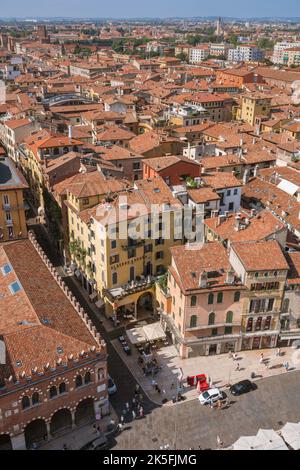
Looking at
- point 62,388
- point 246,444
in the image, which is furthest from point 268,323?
point 62,388

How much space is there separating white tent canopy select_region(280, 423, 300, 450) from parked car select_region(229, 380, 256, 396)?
7.74m

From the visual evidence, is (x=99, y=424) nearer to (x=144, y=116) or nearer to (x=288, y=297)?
(x=288, y=297)

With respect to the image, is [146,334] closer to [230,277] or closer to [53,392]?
[230,277]

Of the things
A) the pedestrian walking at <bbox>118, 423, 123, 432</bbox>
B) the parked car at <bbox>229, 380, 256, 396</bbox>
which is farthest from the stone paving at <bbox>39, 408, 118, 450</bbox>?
the parked car at <bbox>229, 380, 256, 396</bbox>

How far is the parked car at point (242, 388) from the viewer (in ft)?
167

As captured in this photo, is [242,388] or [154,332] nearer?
[242,388]

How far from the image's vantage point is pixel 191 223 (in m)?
65.6

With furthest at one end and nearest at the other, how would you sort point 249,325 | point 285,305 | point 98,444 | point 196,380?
point 249,325 → point 285,305 → point 196,380 → point 98,444

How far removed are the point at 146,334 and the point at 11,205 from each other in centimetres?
2752

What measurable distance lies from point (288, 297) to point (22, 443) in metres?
32.7

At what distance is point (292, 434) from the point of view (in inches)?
1668

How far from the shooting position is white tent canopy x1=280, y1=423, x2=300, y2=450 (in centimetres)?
4148

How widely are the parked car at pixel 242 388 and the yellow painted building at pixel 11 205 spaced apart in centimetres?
3713

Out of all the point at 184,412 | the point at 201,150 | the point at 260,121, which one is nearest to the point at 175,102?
the point at 260,121
